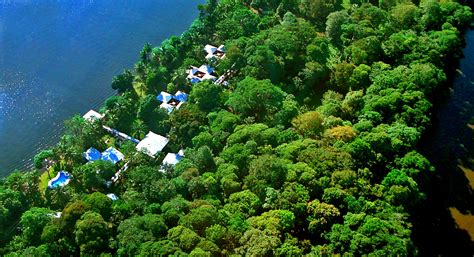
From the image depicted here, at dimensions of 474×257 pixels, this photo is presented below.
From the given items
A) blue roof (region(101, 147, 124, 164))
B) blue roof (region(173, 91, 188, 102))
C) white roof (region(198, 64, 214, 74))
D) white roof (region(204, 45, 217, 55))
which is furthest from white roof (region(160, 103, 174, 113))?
white roof (region(204, 45, 217, 55))

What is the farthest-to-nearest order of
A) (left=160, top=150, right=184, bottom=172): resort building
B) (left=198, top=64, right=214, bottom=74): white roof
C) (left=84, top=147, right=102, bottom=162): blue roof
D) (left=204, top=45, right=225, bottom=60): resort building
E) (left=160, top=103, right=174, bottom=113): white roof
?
(left=204, top=45, right=225, bottom=60): resort building, (left=198, top=64, right=214, bottom=74): white roof, (left=160, top=103, right=174, bottom=113): white roof, (left=84, top=147, right=102, bottom=162): blue roof, (left=160, top=150, right=184, bottom=172): resort building

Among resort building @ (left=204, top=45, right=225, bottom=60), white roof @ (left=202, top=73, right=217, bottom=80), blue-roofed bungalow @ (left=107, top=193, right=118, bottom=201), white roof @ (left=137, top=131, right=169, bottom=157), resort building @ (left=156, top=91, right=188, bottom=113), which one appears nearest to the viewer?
blue-roofed bungalow @ (left=107, top=193, right=118, bottom=201)

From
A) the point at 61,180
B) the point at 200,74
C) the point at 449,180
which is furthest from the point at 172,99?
the point at 449,180

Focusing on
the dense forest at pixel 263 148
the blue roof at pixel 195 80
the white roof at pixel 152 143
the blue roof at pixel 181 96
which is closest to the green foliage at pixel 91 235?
the dense forest at pixel 263 148

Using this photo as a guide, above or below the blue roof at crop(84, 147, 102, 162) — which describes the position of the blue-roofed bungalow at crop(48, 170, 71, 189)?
below

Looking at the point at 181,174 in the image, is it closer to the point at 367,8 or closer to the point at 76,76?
the point at 76,76

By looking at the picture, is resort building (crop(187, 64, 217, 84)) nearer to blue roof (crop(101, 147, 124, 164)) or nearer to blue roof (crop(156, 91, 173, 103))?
blue roof (crop(156, 91, 173, 103))

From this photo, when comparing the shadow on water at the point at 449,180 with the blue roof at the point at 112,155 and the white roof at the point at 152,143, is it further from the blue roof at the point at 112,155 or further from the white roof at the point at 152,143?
the blue roof at the point at 112,155
